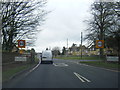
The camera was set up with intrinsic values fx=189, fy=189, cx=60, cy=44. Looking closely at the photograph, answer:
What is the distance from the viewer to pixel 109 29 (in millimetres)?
33469

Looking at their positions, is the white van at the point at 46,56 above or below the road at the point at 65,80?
above

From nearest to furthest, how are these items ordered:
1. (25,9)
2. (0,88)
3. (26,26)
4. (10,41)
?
(0,88), (25,9), (26,26), (10,41)

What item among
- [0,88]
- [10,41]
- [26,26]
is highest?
[26,26]

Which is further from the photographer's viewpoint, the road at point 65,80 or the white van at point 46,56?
the white van at point 46,56

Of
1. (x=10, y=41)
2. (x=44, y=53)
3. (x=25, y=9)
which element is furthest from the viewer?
(x=44, y=53)

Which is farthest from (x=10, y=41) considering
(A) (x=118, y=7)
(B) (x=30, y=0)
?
(A) (x=118, y=7)

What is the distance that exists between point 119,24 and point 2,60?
58.1ft

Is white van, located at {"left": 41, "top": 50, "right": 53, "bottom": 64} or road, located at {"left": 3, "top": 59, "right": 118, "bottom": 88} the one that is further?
white van, located at {"left": 41, "top": 50, "right": 53, "bottom": 64}

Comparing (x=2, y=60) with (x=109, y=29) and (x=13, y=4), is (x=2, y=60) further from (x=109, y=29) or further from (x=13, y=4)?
(x=109, y=29)

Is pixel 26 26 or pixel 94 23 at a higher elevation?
pixel 94 23

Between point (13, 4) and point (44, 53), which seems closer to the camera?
point (13, 4)

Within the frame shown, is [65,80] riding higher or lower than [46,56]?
lower

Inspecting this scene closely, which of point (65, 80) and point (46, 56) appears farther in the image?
point (46, 56)

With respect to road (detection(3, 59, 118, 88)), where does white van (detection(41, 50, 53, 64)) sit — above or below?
above
